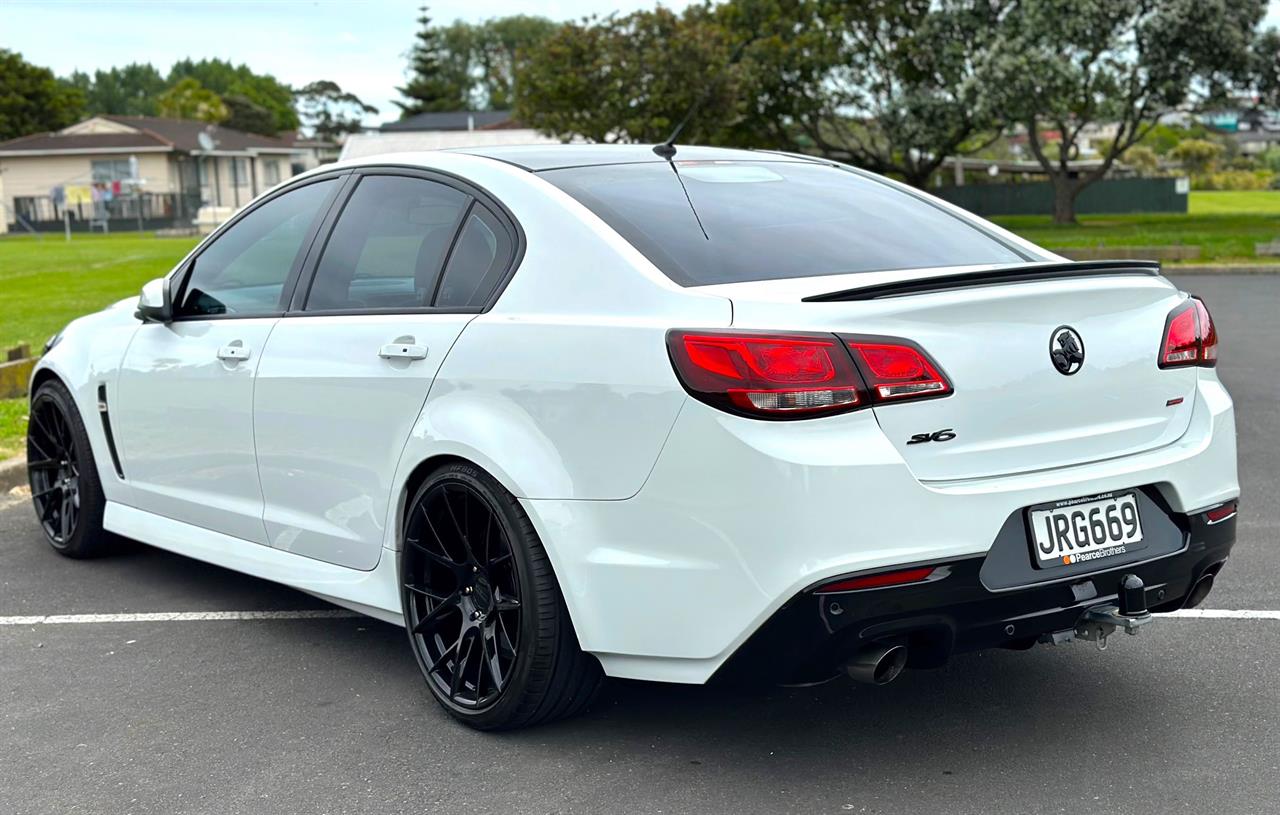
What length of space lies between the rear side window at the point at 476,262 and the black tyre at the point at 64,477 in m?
2.48

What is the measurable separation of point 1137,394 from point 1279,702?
3.59ft

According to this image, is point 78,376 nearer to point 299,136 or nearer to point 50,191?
point 50,191

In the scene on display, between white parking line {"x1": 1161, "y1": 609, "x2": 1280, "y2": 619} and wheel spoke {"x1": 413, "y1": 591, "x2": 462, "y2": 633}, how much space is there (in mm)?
2451

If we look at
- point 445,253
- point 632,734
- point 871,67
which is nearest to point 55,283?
point 871,67

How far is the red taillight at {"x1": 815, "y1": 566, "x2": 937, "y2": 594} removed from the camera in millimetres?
3217

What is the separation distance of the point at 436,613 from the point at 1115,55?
35.0 metres

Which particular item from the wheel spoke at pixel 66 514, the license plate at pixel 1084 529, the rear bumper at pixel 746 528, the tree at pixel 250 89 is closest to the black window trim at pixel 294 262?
the wheel spoke at pixel 66 514

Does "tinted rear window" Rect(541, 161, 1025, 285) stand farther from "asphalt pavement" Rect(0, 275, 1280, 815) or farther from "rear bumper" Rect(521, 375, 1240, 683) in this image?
"asphalt pavement" Rect(0, 275, 1280, 815)

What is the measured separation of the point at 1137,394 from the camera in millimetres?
3688

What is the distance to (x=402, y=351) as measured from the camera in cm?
409

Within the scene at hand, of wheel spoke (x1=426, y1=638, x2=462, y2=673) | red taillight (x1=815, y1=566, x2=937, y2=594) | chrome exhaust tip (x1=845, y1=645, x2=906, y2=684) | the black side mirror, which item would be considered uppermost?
the black side mirror

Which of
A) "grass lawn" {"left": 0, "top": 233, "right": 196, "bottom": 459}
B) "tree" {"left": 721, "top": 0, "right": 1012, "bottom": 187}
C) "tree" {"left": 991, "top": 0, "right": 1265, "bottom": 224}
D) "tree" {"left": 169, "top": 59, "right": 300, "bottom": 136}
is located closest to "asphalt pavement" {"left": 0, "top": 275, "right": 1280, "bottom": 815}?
"grass lawn" {"left": 0, "top": 233, "right": 196, "bottom": 459}

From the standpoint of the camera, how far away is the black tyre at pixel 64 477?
5.93m

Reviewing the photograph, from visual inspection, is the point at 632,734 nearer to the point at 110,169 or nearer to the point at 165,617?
the point at 165,617
